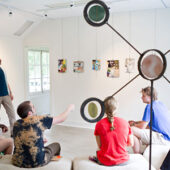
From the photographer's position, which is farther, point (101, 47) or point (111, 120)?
point (101, 47)

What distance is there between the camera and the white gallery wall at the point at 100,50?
15.0 ft

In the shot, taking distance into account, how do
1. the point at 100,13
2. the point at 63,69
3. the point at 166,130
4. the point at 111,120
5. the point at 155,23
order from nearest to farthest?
the point at 100,13, the point at 111,120, the point at 166,130, the point at 155,23, the point at 63,69

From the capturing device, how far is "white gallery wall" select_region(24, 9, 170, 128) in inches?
180

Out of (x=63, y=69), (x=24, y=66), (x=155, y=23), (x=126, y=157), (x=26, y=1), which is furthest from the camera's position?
(x=24, y=66)

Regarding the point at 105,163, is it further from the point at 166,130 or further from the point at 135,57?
the point at 135,57

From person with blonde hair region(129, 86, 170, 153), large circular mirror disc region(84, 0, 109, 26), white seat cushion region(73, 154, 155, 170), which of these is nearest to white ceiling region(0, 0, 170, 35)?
person with blonde hair region(129, 86, 170, 153)

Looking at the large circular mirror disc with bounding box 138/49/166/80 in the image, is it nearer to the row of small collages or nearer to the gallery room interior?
the gallery room interior

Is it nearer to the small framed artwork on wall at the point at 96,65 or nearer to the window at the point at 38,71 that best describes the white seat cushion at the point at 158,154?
the small framed artwork on wall at the point at 96,65

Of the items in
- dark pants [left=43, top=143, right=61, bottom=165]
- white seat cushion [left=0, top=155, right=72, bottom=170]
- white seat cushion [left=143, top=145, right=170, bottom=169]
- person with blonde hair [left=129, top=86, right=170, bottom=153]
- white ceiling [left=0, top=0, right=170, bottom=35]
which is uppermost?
white ceiling [left=0, top=0, right=170, bottom=35]

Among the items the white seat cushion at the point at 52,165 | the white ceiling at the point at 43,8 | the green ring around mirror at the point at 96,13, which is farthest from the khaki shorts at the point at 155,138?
the white ceiling at the point at 43,8

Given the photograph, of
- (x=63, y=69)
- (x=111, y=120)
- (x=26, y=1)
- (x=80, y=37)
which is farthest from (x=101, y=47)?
(x=111, y=120)

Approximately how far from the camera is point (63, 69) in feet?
17.9

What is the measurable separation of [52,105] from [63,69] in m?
0.94

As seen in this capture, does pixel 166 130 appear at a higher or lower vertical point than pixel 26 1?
lower
